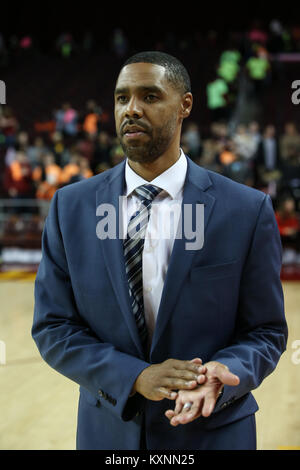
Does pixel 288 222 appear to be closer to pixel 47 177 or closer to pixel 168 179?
pixel 47 177

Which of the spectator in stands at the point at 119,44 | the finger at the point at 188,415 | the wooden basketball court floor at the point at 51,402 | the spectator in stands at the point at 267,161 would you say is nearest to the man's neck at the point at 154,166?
the finger at the point at 188,415

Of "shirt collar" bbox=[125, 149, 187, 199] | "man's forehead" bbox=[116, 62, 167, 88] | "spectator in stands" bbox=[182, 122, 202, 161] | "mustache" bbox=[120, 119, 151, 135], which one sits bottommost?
"spectator in stands" bbox=[182, 122, 202, 161]

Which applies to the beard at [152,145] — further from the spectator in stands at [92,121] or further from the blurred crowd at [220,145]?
the spectator in stands at [92,121]

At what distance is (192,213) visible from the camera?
147 cm

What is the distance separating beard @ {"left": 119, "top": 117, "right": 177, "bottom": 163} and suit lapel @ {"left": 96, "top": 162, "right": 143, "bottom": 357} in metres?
0.13

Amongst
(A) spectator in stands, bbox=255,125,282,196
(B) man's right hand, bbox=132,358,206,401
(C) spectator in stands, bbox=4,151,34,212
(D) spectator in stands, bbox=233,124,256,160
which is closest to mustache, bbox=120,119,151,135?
(B) man's right hand, bbox=132,358,206,401

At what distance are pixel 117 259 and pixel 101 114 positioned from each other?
36.8ft

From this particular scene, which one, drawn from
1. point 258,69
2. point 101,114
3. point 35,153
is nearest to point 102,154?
point 35,153

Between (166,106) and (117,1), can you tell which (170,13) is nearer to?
(117,1)

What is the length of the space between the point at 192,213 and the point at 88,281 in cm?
32

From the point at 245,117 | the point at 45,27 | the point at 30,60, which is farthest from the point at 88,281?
the point at 45,27

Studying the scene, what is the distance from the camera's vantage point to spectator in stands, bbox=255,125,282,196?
9.12m

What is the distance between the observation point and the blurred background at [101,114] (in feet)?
21.2

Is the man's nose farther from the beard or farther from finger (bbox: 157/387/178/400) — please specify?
finger (bbox: 157/387/178/400)
